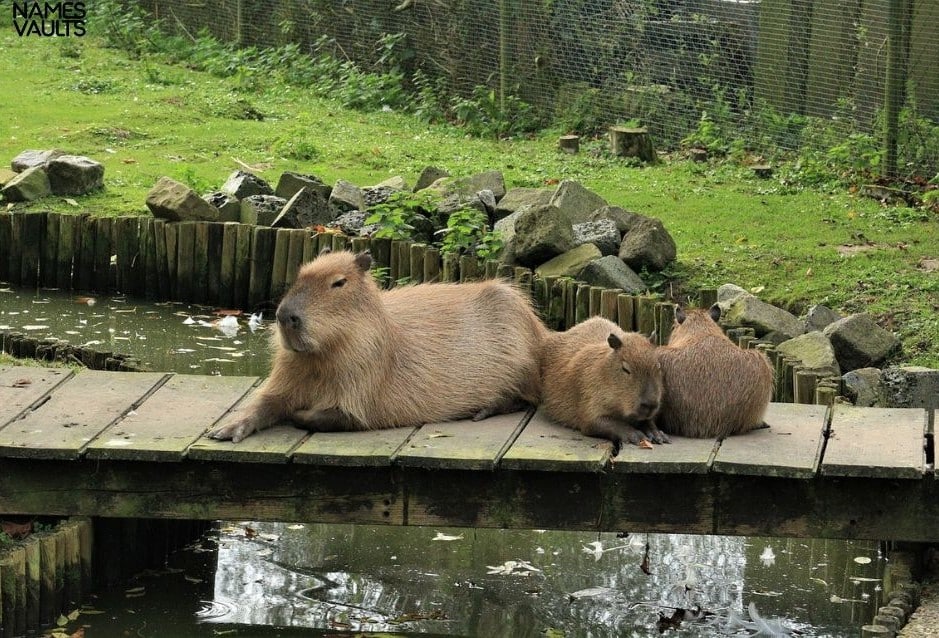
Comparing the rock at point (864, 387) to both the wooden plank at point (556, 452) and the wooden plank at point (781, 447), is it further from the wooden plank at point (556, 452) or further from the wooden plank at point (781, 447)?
the wooden plank at point (556, 452)

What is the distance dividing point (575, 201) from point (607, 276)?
1549mm

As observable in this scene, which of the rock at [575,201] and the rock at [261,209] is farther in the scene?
the rock at [261,209]

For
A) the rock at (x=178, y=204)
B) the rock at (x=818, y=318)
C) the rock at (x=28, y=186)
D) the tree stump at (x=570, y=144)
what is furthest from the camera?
Result: the tree stump at (x=570, y=144)

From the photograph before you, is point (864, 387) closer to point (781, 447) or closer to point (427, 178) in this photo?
point (781, 447)

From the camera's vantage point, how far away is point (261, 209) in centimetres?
1189

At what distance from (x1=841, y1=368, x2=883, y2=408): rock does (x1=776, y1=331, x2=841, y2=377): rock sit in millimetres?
115

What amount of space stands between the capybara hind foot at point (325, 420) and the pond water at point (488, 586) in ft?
3.04

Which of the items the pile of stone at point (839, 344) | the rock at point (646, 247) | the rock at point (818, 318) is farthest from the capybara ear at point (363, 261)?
the rock at point (646, 247)

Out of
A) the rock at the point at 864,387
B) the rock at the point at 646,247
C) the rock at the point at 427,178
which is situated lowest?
the rock at the point at 864,387

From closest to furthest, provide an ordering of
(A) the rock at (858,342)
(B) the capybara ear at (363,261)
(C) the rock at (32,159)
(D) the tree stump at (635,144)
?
(B) the capybara ear at (363,261)
(A) the rock at (858,342)
(C) the rock at (32,159)
(D) the tree stump at (635,144)

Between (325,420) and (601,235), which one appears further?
(601,235)

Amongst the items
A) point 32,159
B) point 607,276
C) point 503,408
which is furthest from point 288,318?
point 32,159

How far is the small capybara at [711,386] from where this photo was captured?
6074 mm

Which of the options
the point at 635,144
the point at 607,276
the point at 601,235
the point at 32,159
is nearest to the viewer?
the point at 607,276
